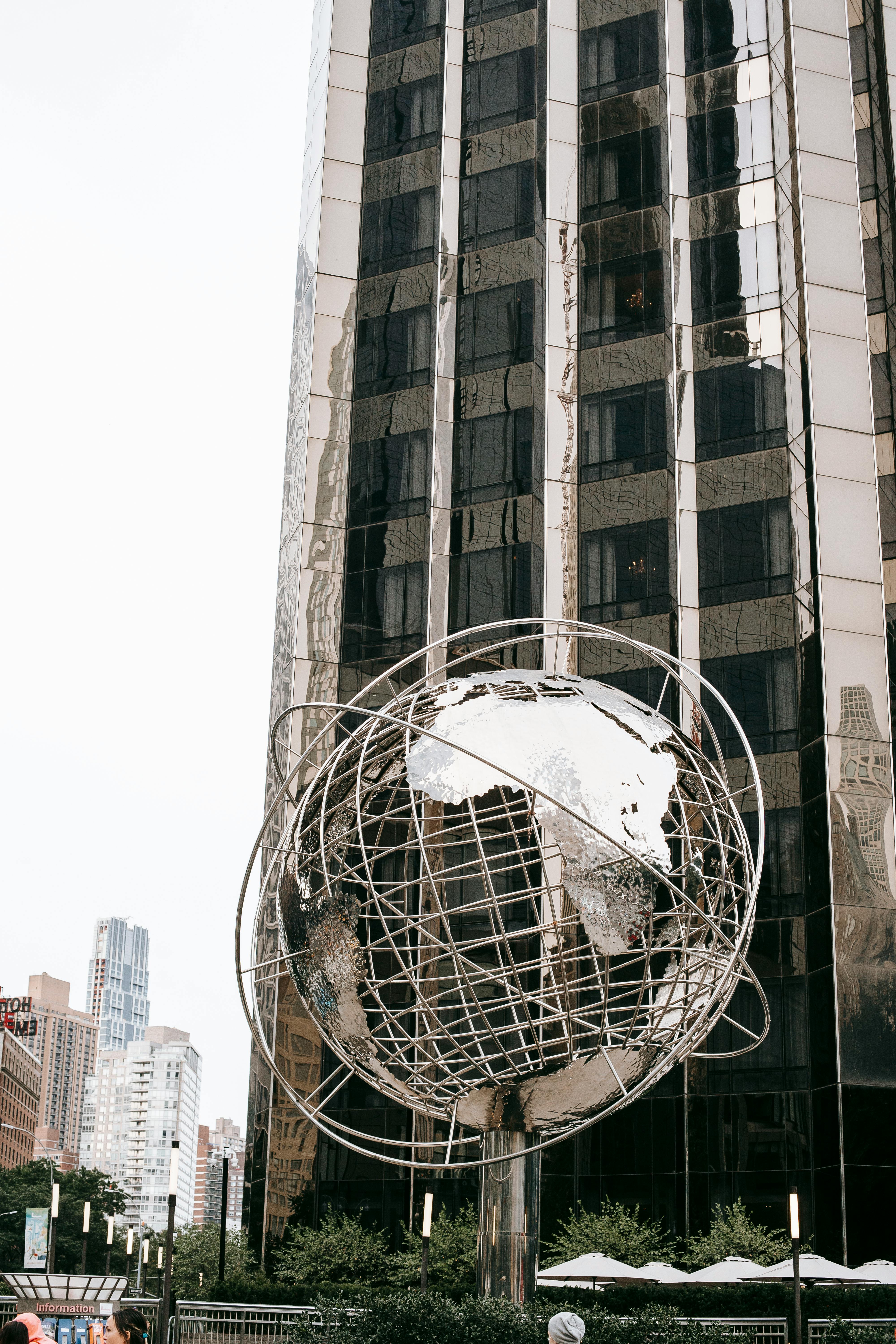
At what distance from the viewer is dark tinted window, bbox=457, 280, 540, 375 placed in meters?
37.7

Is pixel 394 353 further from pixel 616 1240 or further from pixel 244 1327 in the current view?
pixel 244 1327

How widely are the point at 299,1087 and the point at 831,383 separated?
71.1 feet

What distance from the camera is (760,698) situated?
33.3 m

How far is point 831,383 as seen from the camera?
34.2 meters

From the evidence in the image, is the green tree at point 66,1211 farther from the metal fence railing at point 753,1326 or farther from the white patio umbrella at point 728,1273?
the metal fence railing at point 753,1326

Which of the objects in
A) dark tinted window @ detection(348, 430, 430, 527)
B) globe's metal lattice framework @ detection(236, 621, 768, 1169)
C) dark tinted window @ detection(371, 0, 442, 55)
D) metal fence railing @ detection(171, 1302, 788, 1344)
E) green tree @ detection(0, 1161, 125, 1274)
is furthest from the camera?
green tree @ detection(0, 1161, 125, 1274)

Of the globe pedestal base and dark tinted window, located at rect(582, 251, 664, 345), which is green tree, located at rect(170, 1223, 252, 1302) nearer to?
the globe pedestal base

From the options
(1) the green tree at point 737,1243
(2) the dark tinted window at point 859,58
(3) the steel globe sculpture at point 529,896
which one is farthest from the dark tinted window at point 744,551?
(3) the steel globe sculpture at point 529,896

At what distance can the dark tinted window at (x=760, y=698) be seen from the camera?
32969mm

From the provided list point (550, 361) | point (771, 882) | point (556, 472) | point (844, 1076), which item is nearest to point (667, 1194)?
point (844, 1076)

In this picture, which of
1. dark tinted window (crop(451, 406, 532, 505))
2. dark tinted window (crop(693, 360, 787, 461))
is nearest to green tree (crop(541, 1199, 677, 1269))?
dark tinted window (crop(451, 406, 532, 505))

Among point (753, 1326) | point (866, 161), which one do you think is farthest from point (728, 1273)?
point (866, 161)

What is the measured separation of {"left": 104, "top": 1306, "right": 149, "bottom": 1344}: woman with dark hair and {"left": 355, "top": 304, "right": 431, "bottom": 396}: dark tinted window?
110 feet

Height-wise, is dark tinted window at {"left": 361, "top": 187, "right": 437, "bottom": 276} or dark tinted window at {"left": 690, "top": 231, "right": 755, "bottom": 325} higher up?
dark tinted window at {"left": 361, "top": 187, "right": 437, "bottom": 276}
